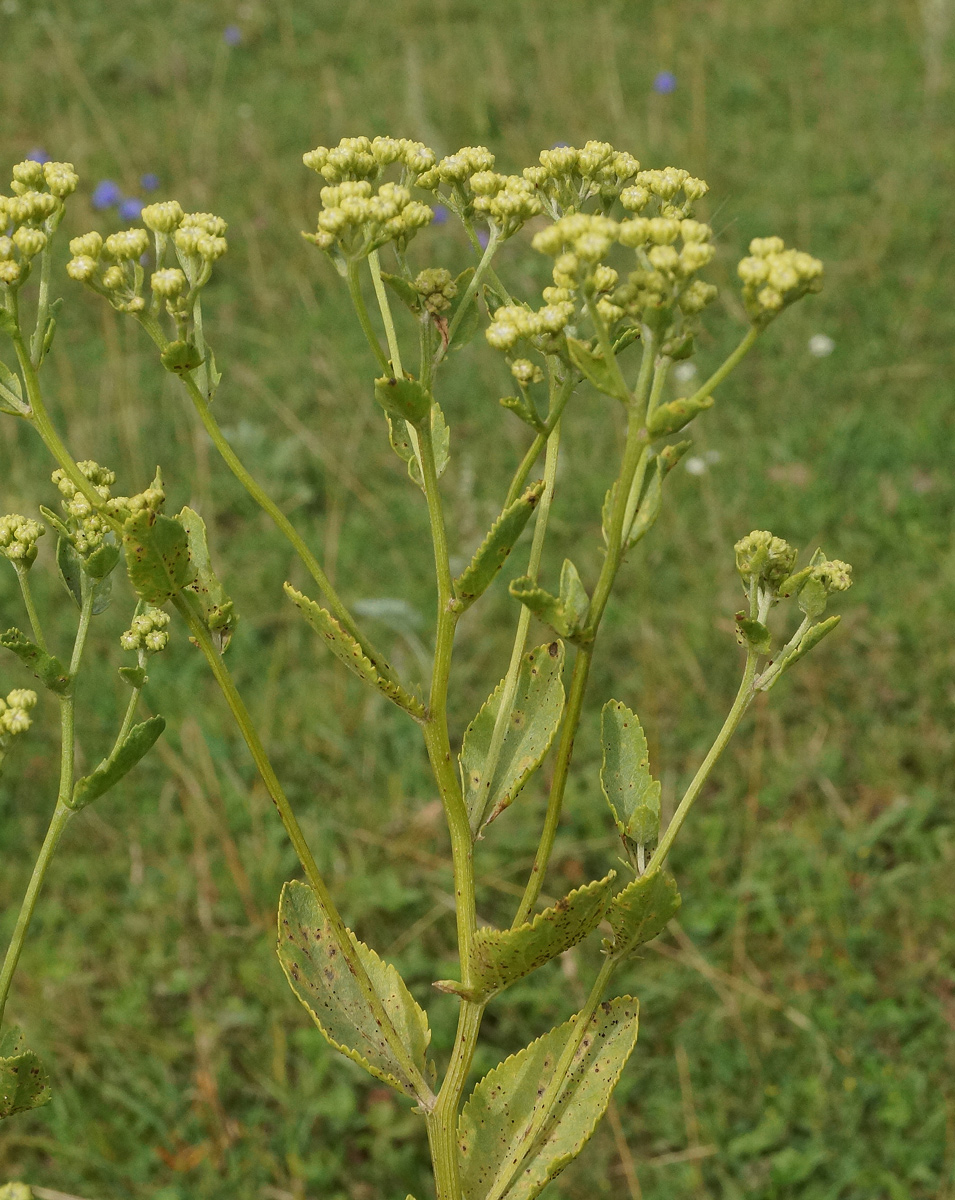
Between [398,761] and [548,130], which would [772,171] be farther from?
[398,761]

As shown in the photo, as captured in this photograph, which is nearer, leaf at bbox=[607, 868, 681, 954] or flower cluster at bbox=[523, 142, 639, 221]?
leaf at bbox=[607, 868, 681, 954]

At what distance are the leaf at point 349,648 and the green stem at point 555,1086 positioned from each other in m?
0.47

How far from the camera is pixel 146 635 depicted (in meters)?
1.63

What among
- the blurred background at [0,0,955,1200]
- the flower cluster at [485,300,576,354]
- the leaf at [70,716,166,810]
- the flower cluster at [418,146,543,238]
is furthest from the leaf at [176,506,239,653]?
the blurred background at [0,0,955,1200]

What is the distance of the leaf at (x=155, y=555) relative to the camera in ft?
4.20

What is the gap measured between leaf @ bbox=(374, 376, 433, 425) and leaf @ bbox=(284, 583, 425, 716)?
25 centimetres

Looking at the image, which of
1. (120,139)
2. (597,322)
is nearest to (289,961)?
(597,322)

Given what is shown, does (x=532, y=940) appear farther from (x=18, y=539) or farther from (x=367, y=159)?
(x=367, y=159)

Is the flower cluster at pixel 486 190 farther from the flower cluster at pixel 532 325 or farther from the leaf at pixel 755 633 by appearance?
the leaf at pixel 755 633

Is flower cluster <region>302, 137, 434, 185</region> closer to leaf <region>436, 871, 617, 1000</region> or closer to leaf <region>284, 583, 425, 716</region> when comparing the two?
leaf <region>284, 583, 425, 716</region>

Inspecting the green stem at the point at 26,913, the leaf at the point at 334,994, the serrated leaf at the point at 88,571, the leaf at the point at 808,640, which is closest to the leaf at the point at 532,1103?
the leaf at the point at 334,994

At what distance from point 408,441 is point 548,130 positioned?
25.5ft

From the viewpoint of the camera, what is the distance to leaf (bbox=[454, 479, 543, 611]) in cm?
132

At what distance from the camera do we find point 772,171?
326 inches
